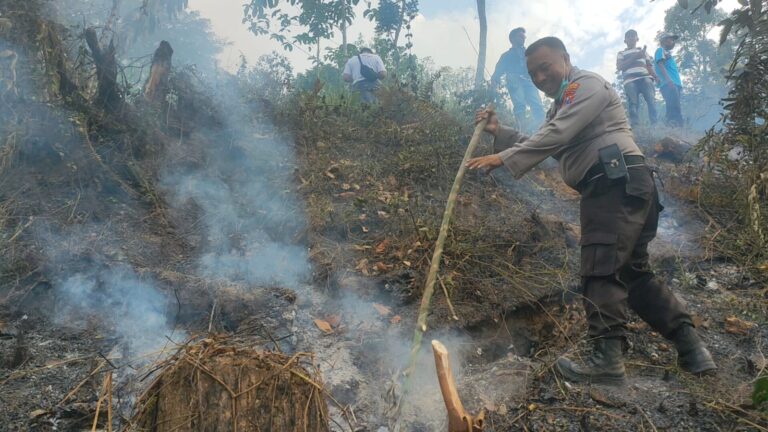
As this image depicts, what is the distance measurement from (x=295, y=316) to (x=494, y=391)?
1440 mm

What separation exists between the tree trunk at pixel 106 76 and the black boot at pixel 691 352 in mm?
5314

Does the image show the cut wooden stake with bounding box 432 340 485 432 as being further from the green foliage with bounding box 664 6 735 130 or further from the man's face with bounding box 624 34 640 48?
the green foliage with bounding box 664 6 735 130

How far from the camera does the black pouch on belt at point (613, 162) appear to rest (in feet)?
8.48

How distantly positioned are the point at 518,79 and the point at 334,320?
265 inches

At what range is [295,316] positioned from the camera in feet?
11.1

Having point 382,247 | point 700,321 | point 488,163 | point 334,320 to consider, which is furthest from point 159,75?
point 700,321

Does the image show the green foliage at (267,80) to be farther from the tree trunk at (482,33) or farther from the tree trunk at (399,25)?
the tree trunk at (482,33)

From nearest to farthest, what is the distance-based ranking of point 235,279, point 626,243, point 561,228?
point 626,243, point 235,279, point 561,228

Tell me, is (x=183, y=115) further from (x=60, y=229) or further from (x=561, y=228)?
(x=561, y=228)

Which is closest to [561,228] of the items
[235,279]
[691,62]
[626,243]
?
[626,243]

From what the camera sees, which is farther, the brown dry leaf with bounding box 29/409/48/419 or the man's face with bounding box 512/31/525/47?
A: the man's face with bounding box 512/31/525/47

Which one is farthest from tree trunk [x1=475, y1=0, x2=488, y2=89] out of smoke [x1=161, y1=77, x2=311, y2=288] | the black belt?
the black belt

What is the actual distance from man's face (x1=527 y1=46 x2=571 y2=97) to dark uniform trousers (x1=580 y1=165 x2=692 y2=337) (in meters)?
0.70

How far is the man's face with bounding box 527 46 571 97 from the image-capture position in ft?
9.64
